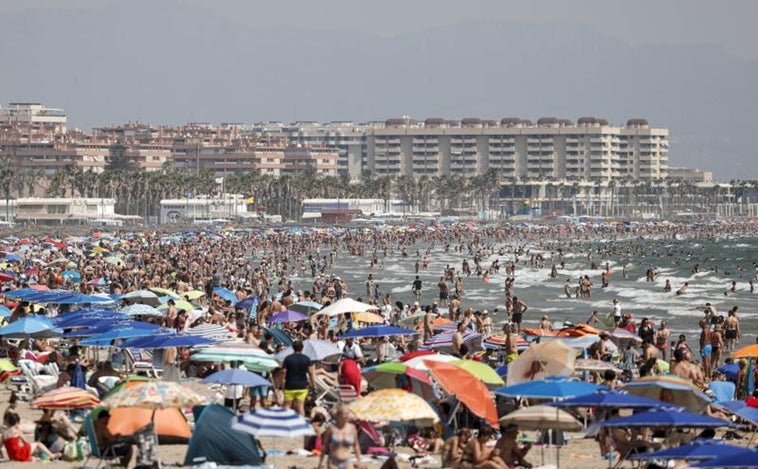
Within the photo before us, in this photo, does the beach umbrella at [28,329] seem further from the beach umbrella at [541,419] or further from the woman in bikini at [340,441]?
the woman in bikini at [340,441]

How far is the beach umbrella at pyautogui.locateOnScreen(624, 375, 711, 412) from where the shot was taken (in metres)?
A: 14.8

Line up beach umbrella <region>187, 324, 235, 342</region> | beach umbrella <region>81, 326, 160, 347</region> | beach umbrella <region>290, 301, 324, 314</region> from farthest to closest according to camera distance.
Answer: beach umbrella <region>290, 301, 324, 314</region>
beach umbrella <region>81, 326, 160, 347</region>
beach umbrella <region>187, 324, 235, 342</region>

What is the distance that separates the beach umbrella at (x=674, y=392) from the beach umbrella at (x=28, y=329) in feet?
33.9

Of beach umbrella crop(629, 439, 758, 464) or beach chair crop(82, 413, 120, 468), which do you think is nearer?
beach umbrella crop(629, 439, 758, 464)

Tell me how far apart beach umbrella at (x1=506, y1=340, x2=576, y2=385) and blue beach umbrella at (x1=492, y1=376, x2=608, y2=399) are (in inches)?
71.7

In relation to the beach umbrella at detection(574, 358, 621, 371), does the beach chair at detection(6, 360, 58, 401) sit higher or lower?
lower

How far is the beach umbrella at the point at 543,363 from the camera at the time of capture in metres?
15.9

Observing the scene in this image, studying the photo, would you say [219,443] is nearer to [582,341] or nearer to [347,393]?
[347,393]

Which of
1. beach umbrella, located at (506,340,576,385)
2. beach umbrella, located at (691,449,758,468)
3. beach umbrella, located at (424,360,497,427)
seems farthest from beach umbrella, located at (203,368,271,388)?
beach umbrella, located at (691,449,758,468)

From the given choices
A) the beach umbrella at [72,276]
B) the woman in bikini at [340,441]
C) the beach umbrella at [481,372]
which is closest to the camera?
the woman in bikini at [340,441]

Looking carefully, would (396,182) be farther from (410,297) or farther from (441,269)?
(410,297)

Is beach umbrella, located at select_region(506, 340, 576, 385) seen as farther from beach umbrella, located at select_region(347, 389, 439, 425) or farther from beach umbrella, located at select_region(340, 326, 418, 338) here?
beach umbrella, located at select_region(340, 326, 418, 338)

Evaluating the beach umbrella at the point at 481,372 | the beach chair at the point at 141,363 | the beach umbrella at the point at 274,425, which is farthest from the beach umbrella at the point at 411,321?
the beach umbrella at the point at 274,425

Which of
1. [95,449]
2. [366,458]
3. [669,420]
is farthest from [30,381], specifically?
[669,420]
